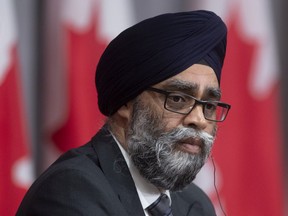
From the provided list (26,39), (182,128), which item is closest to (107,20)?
(26,39)

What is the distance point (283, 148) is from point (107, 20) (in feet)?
2.85

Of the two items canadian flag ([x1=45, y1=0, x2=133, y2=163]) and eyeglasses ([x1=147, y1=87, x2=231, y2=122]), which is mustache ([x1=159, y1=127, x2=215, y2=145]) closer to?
eyeglasses ([x1=147, y1=87, x2=231, y2=122])

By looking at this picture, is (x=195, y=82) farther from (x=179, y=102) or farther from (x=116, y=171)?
(x=116, y=171)

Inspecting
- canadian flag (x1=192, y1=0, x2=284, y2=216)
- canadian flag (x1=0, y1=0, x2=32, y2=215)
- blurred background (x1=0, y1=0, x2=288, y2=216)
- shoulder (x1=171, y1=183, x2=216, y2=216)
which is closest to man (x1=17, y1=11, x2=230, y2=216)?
shoulder (x1=171, y1=183, x2=216, y2=216)

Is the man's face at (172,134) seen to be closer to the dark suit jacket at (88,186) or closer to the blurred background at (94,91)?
the dark suit jacket at (88,186)

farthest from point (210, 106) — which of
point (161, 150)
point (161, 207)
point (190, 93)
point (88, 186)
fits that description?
point (88, 186)

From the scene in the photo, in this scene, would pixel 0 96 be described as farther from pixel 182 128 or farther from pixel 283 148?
pixel 283 148

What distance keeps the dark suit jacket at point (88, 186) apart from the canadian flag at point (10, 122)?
1.73ft

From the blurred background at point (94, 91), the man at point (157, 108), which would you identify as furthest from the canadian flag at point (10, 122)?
the man at point (157, 108)

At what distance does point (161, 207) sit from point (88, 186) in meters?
0.27

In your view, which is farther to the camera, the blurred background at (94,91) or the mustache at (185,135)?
the blurred background at (94,91)

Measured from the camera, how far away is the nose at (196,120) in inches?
62.4

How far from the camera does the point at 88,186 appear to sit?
4.73ft

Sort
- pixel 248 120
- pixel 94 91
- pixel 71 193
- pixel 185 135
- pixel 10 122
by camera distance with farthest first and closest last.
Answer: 1. pixel 248 120
2. pixel 94 91
3. pixel 10 122
4. pixel 185 135
5. pixel 71 193
